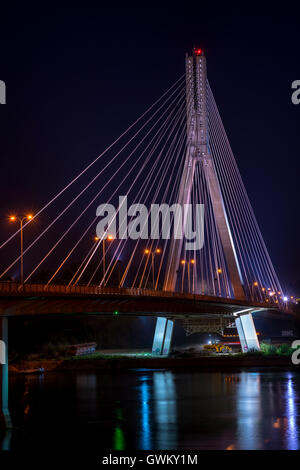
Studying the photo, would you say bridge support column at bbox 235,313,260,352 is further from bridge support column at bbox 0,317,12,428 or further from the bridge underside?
bridge support column at bbox 0,317,12,428

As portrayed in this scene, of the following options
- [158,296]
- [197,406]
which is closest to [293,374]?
[158,296]

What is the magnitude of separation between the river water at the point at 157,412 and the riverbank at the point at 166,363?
496 centimetres

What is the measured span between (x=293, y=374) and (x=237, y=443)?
27203 mm

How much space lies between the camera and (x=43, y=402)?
115ft

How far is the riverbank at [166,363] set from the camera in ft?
178

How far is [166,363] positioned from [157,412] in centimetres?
2326

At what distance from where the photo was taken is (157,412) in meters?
31.3

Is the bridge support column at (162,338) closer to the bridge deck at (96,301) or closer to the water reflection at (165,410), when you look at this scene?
the bridge deck at (96,301)

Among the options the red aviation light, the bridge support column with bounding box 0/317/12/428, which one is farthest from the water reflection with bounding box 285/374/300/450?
the red aviation light

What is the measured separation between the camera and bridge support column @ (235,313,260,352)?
62156mm

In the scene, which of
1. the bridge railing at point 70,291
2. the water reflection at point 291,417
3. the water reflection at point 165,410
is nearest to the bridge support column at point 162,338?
the water reflection at point 165,410

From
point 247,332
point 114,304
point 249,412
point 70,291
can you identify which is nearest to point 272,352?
point 247,332

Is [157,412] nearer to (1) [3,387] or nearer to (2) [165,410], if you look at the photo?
(2) [165,410]
